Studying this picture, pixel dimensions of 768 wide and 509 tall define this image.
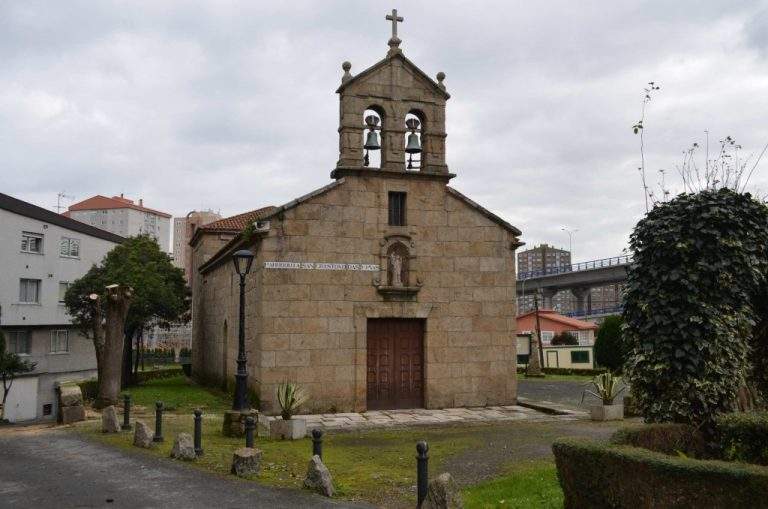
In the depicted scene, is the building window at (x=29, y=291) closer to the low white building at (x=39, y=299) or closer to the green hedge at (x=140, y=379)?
the low white building at (x=39, y=299)

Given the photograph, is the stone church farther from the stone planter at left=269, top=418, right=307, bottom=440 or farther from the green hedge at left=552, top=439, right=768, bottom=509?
the green hedge at left=552, top=439, right=768, bottom=509

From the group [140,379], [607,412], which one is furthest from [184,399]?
[140,379]

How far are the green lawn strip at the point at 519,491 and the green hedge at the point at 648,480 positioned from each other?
0.78 metres

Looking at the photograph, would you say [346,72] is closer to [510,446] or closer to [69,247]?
[510,446]

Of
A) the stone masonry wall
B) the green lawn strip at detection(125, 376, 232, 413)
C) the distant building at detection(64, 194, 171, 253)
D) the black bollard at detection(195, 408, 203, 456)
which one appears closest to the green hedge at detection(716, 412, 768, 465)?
the black bollard at detection(195, 408, 203, 456)

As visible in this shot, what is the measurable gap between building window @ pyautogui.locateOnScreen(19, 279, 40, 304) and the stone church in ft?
78.7

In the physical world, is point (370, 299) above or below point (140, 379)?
above

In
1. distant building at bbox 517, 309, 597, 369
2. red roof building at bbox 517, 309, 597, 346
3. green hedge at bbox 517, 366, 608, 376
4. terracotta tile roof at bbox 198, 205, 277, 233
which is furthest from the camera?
red roof building at bbox 517, 309, 597, 346

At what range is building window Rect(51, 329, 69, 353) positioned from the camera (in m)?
38.3

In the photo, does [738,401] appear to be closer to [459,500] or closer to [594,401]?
[459,500]

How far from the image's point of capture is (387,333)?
1742 centimetres

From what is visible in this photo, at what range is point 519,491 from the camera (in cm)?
840

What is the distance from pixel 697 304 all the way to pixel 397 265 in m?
9.66

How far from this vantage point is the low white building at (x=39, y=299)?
34.8 m
